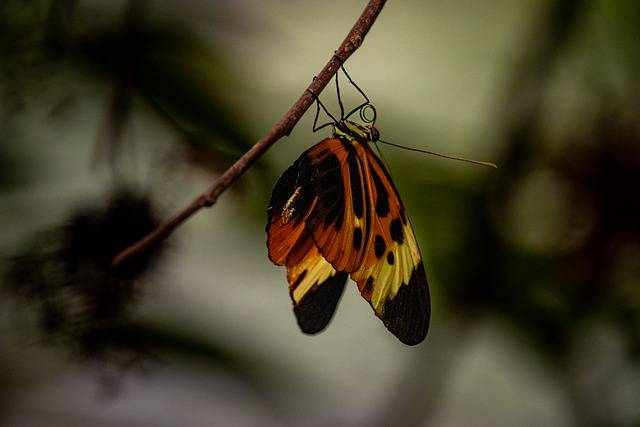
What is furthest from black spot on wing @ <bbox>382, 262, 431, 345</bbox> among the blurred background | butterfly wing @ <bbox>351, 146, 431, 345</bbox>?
the blurred background

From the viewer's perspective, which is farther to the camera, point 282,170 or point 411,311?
point 282,170

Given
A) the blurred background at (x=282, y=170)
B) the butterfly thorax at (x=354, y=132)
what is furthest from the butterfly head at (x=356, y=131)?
the blurred background at (x=282, y=170)

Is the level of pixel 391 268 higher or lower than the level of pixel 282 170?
higher

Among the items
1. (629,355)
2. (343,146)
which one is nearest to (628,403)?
(629,355)

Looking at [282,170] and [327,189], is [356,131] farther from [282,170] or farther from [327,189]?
[282,170]

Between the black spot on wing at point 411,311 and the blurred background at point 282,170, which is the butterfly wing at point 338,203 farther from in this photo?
the blurred background at point 282,170

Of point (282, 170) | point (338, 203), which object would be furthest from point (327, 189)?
point (282, 170)
